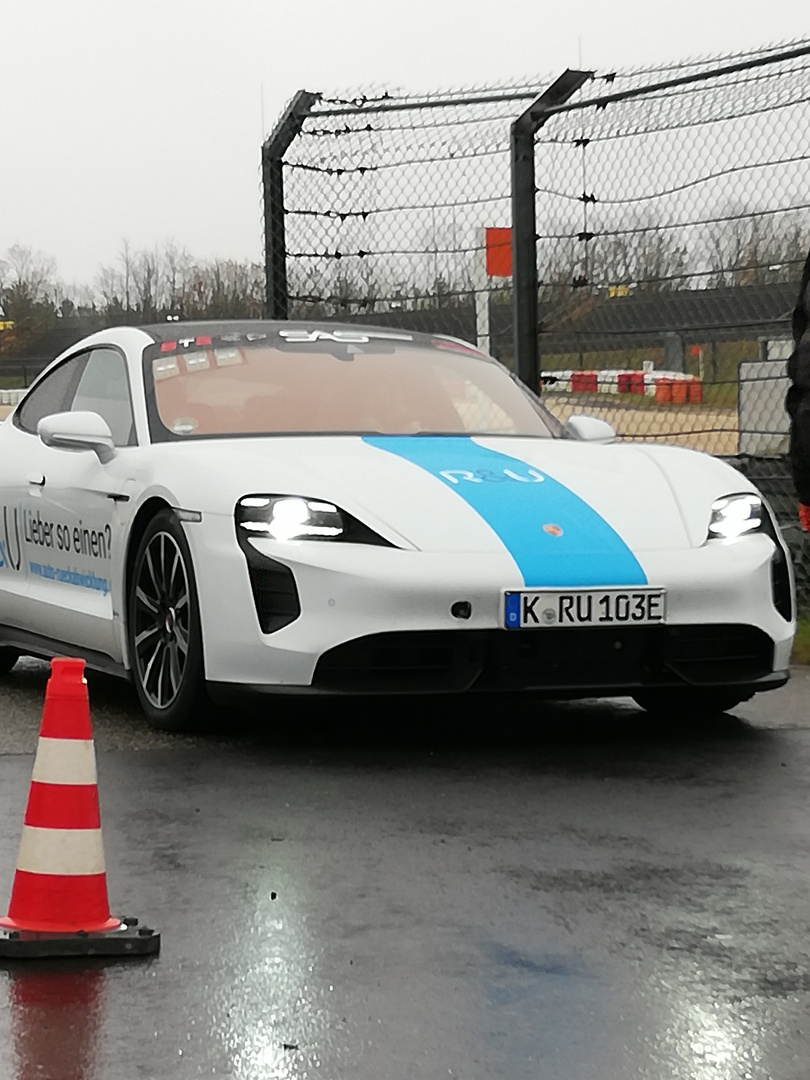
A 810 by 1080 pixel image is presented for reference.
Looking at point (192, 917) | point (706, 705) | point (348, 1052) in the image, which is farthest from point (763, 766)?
point (348, 1052)

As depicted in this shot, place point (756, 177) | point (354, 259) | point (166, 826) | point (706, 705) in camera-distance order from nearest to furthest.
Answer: point (166, 826)
point (706, 705)
point (756, 177)
point (354, 259)

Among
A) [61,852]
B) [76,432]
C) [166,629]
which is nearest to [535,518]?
[166,629]

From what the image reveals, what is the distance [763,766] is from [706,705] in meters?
0.95

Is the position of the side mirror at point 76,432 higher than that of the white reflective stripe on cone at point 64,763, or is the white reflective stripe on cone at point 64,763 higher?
the side mirror at point 76,432

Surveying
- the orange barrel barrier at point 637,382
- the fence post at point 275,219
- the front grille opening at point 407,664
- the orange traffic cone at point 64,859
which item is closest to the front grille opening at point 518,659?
the front grille opening at point 407,664

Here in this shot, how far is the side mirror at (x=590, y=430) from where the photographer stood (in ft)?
23.8

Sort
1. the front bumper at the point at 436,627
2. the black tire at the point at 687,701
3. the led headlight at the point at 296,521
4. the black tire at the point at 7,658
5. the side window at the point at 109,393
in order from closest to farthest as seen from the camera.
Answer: the front bumper at the point at 436,627, the led headlight at the point at 296,521, the black tire at the point at 687,701, the side window at the point at 109,393, the black tire at the point at 7,658

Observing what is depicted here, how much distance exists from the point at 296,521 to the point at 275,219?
652 centimetres

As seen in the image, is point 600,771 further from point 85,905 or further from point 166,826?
point 85,905

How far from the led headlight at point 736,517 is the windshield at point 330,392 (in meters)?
1.10

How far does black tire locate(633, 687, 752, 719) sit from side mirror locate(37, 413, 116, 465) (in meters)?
1.99

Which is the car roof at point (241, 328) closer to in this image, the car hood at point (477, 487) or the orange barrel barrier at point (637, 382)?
the car hood at point (477, 487)

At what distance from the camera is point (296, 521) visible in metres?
5.98

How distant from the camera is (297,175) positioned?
12.1 meters
